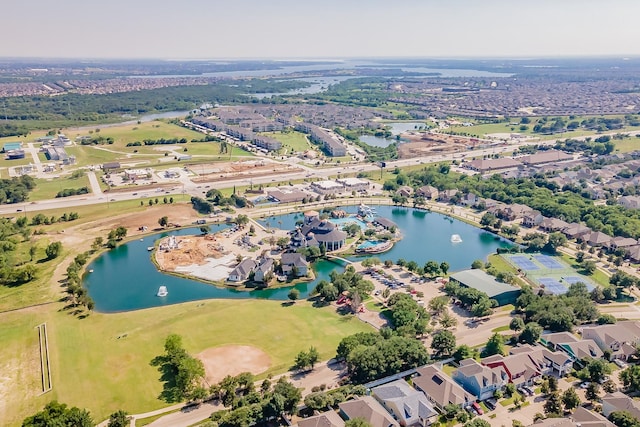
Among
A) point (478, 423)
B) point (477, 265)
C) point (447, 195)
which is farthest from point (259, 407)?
point (447, 195)

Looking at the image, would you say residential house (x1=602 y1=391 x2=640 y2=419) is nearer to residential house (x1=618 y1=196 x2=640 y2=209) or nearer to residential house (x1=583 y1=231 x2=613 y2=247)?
residential house (x1=583 y1=231 x2=613 y2=247)

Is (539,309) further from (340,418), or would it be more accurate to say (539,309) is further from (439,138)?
(439,138)

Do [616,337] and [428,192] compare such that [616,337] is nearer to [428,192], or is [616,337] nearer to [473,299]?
[473,299]

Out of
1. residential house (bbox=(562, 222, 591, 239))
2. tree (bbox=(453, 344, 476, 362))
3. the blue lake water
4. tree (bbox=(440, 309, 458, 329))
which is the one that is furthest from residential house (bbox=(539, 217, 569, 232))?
tree (bbox=(453, 344, 476, 362))

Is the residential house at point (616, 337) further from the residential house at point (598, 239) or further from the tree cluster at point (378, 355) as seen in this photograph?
the residential house at point (598, 239)

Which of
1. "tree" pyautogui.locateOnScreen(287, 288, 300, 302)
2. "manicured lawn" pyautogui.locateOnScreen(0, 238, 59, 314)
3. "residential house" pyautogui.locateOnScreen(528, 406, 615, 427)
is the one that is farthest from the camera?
"tree" pyautogui.locateOnScreen(287, 288, 300, 302)

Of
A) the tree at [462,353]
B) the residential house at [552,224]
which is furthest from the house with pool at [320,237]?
the residential house at [552,224]
